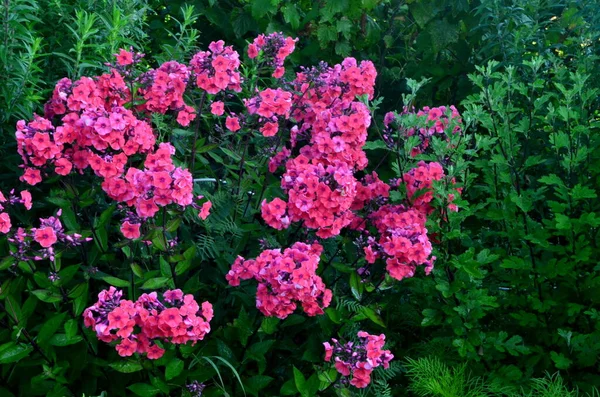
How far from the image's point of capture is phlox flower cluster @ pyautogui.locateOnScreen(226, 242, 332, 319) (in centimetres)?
248

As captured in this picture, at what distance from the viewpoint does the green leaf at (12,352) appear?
264 centimetres

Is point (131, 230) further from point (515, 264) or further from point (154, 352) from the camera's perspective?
point (515, 264)

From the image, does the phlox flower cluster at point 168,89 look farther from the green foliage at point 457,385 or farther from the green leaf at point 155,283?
the green foliage at point 457,385

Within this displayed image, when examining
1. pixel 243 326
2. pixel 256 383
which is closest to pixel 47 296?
pixel 243 326

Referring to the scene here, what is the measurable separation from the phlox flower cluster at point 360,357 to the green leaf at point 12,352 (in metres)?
1.13

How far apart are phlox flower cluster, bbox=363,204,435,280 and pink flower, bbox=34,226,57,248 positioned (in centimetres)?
118

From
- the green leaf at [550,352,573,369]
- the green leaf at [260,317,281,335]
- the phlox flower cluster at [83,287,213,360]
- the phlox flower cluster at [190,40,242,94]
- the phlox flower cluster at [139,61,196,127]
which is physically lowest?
the green leaf at [550,352,573,369]

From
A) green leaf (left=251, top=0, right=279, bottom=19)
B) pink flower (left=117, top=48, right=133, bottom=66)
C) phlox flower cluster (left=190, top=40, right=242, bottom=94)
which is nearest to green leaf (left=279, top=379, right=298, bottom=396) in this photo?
phlox flower cluster (left=190, top=40, right=242, bottom=94)

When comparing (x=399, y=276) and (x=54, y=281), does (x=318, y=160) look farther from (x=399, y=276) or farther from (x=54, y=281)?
(x=54, y=281)

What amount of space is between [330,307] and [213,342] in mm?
505

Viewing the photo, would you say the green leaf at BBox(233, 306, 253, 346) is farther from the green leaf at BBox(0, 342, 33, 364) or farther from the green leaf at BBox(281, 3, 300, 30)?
the green leaf at BBox(281, 3, 300, 30)

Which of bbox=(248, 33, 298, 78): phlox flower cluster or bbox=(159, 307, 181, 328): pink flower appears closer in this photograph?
bbox=(159, 307, 181, 328): pink flower

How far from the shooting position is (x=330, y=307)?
9.73ft

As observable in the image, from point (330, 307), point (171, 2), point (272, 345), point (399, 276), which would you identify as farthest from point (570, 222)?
point (171, 2)
